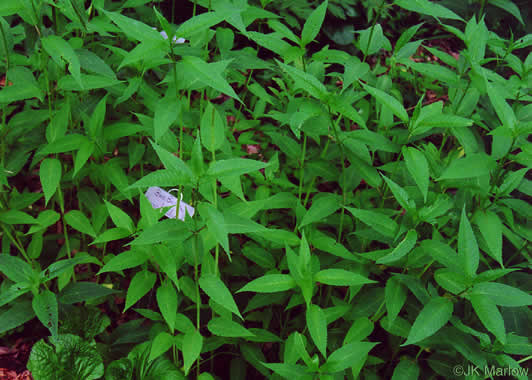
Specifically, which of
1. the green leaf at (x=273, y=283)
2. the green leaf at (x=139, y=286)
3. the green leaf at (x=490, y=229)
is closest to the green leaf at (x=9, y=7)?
the green leaf at (x=139, y=286)

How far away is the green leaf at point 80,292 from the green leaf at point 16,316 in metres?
0.11

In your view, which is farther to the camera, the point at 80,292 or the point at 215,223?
the point at 80,292

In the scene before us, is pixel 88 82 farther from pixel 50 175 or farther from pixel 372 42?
pixel 372 42

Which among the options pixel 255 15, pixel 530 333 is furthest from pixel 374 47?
pixel 530 333

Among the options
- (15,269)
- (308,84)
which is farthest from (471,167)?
(15,269)

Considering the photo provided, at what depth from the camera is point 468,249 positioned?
4.03 ft

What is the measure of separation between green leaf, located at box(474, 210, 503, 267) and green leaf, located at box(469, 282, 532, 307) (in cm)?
16

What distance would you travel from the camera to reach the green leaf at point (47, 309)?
136 cm

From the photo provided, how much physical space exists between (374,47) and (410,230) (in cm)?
79

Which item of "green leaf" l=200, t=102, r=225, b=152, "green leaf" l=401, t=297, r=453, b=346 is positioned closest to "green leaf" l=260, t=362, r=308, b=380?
"green leaf" l=401, t=297, r=453, b=346

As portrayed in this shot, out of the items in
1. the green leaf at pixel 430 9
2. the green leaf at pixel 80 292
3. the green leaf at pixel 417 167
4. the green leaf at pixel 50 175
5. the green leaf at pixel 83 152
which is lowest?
the green leaf at pixel 80 292

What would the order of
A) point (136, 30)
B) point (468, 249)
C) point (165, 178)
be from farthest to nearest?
1. point (468, 249)
2. point (136, 30)
3. point (165, 178)

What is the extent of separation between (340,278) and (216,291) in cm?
39

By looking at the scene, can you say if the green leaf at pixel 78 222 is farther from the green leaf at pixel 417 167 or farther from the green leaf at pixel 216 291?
the green leaf at pixel 417 167
